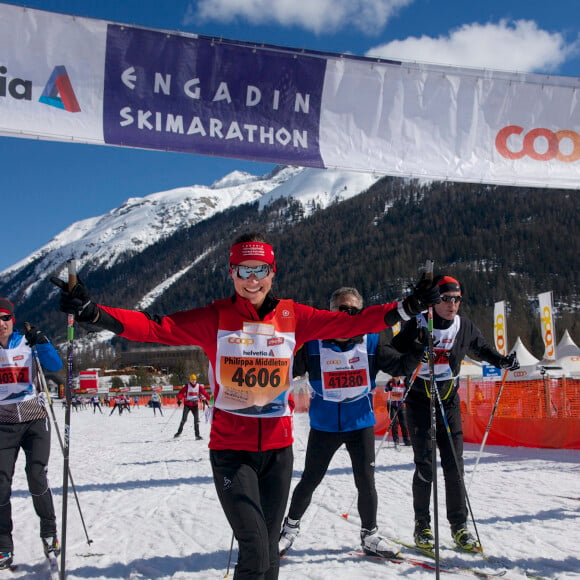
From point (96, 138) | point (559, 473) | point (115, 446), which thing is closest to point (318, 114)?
point (96, 138)

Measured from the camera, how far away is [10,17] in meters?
4.28

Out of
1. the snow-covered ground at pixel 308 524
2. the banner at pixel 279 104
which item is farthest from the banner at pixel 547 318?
the banner at pixel 279 104

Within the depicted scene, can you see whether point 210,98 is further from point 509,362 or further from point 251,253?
point 509,362

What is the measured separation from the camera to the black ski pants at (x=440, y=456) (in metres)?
4.23

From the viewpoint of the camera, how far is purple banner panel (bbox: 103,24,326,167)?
4535mm

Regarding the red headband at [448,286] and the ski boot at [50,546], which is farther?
the red headband at [448,286]

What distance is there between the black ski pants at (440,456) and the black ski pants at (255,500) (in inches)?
72.0

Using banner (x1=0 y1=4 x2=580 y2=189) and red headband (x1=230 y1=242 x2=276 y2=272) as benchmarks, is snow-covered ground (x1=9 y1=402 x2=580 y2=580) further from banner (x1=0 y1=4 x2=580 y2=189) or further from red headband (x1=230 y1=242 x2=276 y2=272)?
banner (x1=0 y1=4 x2=580 y2=189)

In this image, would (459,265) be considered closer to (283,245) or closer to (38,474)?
(283,245)

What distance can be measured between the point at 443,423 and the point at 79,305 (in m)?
2.90

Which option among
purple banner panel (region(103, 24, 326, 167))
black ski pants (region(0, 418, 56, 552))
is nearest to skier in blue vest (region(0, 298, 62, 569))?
black ski pants (region(0, 418, 56, 552))

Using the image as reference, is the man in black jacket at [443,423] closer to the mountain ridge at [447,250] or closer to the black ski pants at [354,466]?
the black ski pants at [354,466]

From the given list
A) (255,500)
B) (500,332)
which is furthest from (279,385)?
(500,332)

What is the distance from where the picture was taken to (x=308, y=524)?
521 cm
